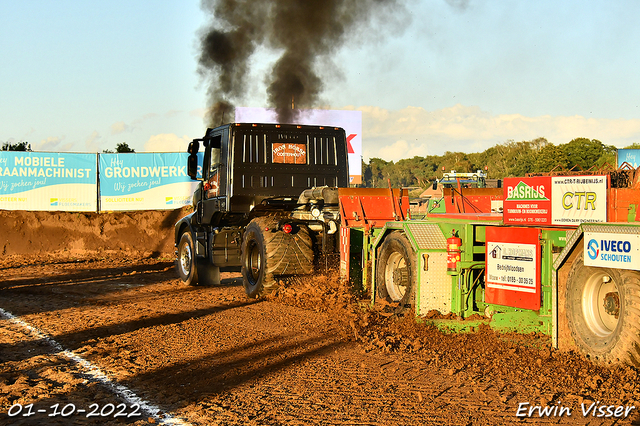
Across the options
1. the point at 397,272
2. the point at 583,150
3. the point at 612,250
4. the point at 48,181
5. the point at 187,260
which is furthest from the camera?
the point at 583,150

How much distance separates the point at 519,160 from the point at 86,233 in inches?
966

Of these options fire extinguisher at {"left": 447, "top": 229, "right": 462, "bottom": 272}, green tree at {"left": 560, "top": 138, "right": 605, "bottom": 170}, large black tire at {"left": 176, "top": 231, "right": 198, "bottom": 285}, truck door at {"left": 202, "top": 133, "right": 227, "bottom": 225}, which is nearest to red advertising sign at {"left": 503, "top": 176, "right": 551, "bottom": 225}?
fire extinguisher at {"left": 447, "top": 229, "right": 462, "bottom": 272}

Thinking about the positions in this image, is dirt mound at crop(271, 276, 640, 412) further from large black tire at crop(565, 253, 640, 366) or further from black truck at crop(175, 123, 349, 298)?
black truck at crop(175, 123, 349, 298)

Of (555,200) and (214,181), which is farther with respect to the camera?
(214,181)

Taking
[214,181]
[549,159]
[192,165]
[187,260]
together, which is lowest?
[187,260]

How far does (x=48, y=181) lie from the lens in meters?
23.2

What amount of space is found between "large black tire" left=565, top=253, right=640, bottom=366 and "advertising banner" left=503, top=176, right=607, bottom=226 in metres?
0.45

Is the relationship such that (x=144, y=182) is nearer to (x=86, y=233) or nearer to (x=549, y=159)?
(x=86, y=233)

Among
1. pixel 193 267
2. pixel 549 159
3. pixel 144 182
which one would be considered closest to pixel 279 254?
pixel 193 267

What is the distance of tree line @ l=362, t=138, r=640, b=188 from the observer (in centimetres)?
1529

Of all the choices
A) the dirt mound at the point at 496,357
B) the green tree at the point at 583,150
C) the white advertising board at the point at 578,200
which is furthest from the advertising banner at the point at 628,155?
the white advertising board at the point at 578,200

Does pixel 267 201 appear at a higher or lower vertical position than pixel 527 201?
higher

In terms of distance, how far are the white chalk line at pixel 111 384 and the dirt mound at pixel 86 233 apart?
14.1 m

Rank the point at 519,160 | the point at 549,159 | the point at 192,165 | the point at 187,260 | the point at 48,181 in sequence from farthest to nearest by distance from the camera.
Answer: the point at 519,160 < the point at 549,159 < the point at 48,181 < the point at 187,260 < the point at 192,165
